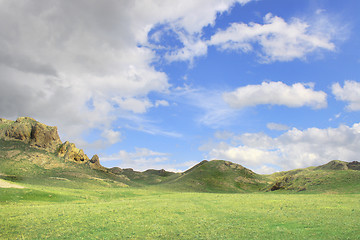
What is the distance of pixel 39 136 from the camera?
541 feet

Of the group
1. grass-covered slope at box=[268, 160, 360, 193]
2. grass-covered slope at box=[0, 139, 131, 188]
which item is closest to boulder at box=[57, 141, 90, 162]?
grass-covered slope at box=[0, 139, 131, 188]

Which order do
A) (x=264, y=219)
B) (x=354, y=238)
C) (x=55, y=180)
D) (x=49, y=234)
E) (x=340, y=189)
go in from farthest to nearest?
(x=55, y=180) → (x=340, y=189) → (x=264, y=219) → (x=49, y=234) → (x=354, y=238)

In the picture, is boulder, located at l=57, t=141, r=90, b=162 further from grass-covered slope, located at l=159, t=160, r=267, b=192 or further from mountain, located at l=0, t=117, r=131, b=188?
grass-covered slope, located at l=159, t=160, r=267, b=192

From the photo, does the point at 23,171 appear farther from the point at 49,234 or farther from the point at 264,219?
the point at 264,219

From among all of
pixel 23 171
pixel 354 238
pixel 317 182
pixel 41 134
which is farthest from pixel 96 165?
pixel 354 238

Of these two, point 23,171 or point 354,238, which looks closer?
point 354,238

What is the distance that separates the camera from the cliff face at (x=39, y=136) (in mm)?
160625

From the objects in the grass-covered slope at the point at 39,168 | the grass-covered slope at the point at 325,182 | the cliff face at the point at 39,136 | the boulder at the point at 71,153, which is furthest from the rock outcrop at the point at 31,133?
the grass-covered slope at the point at 325,182

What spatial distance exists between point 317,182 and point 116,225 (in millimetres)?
91725

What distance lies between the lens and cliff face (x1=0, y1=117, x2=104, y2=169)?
6324 inches

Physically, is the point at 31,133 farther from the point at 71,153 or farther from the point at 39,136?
the point at 71,153

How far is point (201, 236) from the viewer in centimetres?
2442

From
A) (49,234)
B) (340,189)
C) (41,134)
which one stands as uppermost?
(41,134)

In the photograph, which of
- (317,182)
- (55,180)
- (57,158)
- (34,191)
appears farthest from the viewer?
(57,158)
